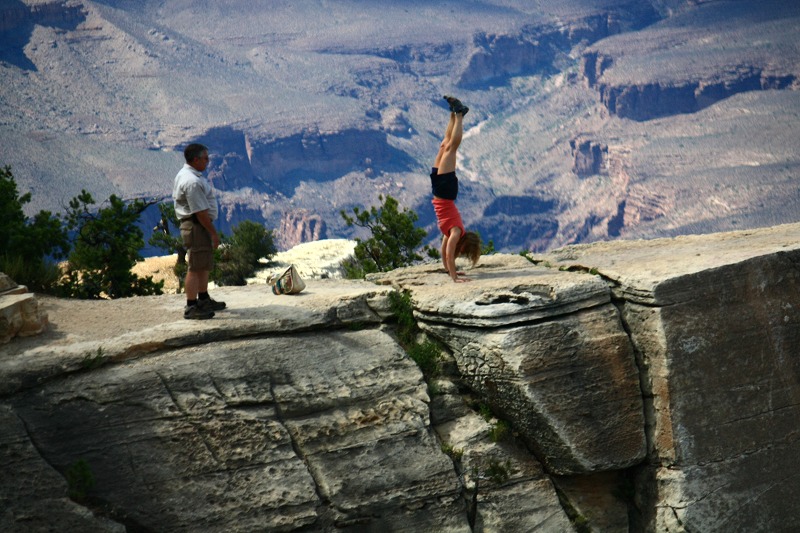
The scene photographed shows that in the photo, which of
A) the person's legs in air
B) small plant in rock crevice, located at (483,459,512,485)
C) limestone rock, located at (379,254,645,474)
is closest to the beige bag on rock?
limestone rock, located at (379,254,645,474)

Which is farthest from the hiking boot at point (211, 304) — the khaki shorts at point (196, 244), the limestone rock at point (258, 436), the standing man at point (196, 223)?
the limestone rock at point (258, 436)

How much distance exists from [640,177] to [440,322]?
626 ft

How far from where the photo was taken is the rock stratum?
12.9m

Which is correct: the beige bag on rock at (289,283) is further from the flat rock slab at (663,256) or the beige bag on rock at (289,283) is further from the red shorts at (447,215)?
the flat rock slab at (663,256)

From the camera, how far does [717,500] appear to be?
14.4 metres

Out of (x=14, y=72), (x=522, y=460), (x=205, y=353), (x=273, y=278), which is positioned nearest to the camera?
(x=205, y=353)

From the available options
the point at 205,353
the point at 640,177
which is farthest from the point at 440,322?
the point at 640,177

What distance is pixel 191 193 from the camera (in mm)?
13664

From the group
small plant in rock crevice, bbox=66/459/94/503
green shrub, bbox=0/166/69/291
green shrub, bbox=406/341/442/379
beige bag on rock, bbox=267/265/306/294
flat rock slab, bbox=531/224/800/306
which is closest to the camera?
small plant in rock crevice, bbox=66/459/94/503

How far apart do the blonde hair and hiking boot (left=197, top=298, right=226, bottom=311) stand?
4.14 m

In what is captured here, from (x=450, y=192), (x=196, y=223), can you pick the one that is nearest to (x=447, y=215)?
(x=450, y=192)

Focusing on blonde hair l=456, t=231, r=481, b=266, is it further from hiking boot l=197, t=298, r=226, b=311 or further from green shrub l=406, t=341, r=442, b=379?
hiking boot l=197, t=298, r=226, b=311

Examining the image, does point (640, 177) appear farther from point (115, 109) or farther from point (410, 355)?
point (410, 355)

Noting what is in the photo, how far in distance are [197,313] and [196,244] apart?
1033 millimetres
